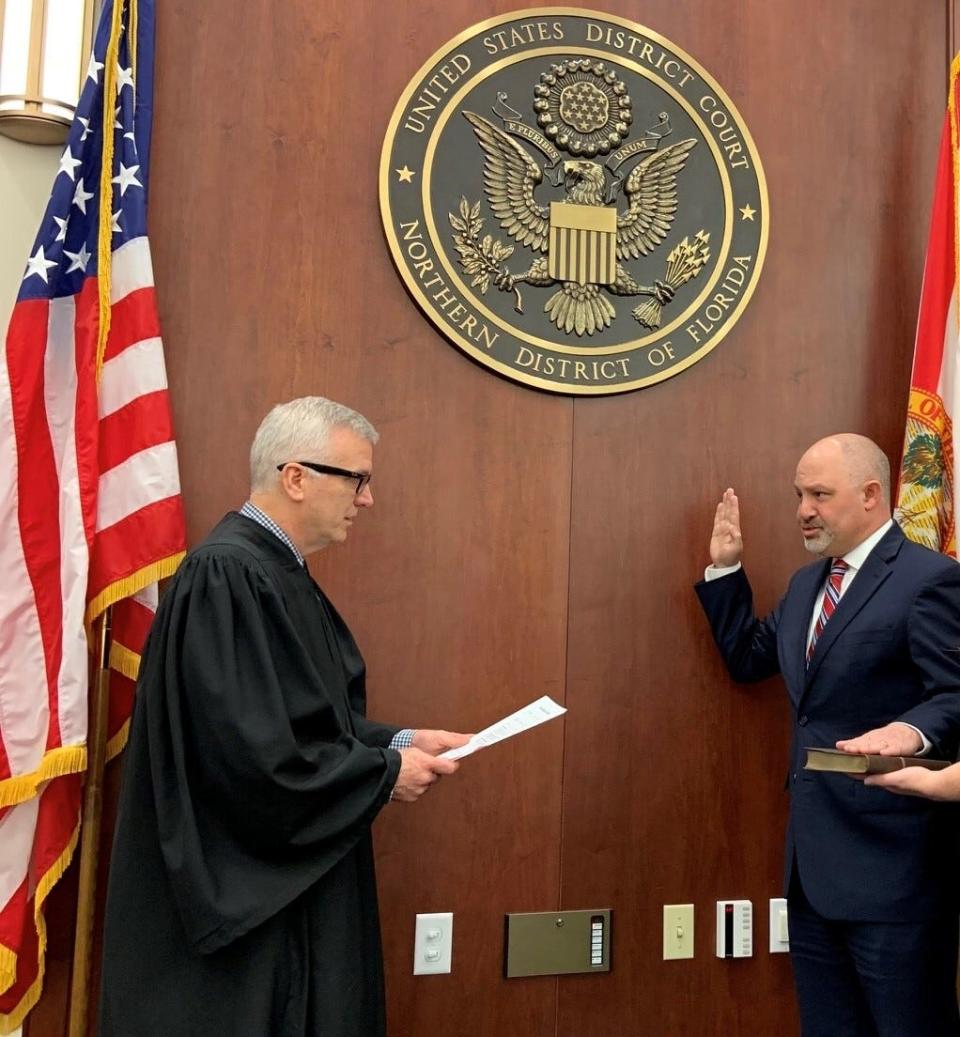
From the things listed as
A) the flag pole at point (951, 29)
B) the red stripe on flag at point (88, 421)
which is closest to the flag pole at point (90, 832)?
the red stripe on flag at point (88, 421)

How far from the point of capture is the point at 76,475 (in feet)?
7.34

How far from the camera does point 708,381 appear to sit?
280 cm

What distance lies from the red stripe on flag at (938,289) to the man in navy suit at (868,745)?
457 mm

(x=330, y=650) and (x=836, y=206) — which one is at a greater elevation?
(x=836, y=206)

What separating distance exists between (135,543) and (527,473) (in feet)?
3.14

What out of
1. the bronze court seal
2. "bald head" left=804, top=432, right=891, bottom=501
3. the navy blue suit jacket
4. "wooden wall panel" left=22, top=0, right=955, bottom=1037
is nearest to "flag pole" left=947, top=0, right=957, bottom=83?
"wooden wall panel" left=22, top=0, right=955, bottom=1037

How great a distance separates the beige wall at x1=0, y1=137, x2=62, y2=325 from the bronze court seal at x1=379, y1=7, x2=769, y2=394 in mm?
779

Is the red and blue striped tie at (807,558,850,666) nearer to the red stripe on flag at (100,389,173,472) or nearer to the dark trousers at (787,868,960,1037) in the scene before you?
the dark trousers at (787,868,960,1037)

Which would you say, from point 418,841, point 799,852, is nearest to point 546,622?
point 418,841

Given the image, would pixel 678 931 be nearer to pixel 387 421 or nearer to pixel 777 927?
pixel 777 927

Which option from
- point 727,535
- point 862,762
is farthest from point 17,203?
point 862,762

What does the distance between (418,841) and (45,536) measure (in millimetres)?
1114

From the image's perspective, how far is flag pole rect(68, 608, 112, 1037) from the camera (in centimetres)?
219

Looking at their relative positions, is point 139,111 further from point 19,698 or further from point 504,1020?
point 504,1020
